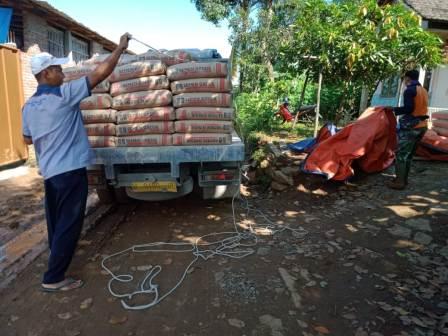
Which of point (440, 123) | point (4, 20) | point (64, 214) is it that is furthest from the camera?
point (4, 20)

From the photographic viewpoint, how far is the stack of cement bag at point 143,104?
409cm

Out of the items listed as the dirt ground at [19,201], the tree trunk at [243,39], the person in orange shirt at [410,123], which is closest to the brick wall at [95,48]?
the tree trunk at [243,39]

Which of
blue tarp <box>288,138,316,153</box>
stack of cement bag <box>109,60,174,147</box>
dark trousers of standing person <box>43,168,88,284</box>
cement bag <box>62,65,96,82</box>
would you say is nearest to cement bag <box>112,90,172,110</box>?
stack of cement bag <box>109,60,174,147</box>

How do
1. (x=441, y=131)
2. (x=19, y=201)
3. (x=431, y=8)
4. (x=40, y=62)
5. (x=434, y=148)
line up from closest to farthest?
(x=40, y=62), (x=19, y=201), (x=434, y=148), (x=441, y=131), (x=431, y=8)

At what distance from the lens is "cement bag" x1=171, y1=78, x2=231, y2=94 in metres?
4.13

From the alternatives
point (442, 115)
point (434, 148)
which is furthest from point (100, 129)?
point (442, 115)

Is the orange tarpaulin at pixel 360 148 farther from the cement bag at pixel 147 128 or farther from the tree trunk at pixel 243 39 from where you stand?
the tree trunk at pixel 243 39

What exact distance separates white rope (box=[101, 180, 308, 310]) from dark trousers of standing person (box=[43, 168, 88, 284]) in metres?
0.46

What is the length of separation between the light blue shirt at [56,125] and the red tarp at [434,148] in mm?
5963

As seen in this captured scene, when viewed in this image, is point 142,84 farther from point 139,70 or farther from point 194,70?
point 194,70

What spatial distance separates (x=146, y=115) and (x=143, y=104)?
127 millimetres

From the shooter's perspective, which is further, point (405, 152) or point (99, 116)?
point (405, 152)

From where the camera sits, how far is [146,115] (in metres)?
4.10

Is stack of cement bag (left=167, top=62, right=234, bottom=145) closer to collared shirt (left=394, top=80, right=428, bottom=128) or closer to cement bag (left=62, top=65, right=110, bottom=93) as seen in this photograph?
cement bag (left=62, top=65, right=110, bottom=93)
